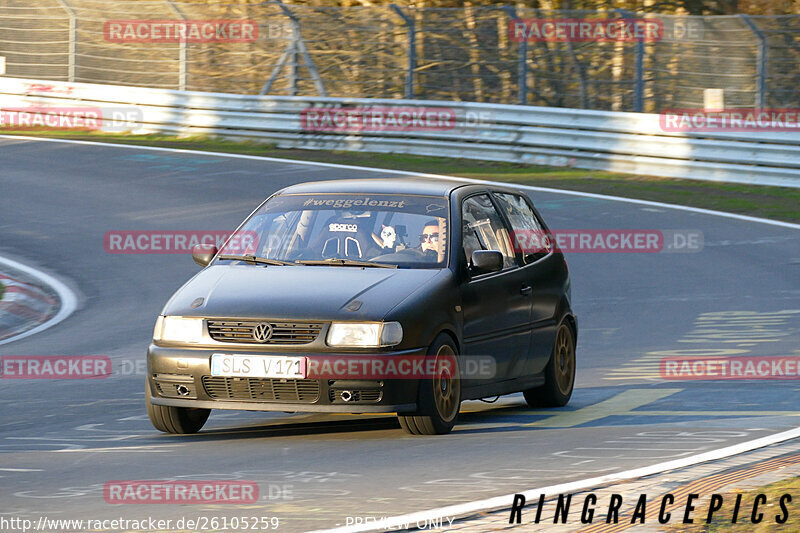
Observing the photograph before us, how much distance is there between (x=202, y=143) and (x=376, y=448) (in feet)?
65.5

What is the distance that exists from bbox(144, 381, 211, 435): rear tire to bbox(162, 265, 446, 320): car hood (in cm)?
59

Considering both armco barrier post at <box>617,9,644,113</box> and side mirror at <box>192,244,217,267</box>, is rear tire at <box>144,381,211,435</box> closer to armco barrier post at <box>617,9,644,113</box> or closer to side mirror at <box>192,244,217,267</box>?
side mirror at <box>192,244,217,267</box>

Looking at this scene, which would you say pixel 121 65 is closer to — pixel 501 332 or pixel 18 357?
pixel 18 357

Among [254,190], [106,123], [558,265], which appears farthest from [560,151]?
[558,265]

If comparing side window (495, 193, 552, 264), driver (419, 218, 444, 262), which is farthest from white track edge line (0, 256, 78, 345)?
driver (419, 218, 444, 262)

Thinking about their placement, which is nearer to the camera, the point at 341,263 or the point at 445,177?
the point at 341,263

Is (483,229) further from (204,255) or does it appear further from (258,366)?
(258,366)

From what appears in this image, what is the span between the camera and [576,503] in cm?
648

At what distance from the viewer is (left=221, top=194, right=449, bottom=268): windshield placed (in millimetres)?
9250

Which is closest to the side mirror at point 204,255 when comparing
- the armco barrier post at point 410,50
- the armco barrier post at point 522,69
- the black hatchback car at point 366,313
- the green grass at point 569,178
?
the black hatchback car at point 366,313

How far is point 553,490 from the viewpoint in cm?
686

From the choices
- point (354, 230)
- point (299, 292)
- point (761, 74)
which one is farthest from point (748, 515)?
point (761, 74)

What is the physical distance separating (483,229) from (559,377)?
4.26ft

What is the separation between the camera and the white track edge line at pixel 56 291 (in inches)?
544
